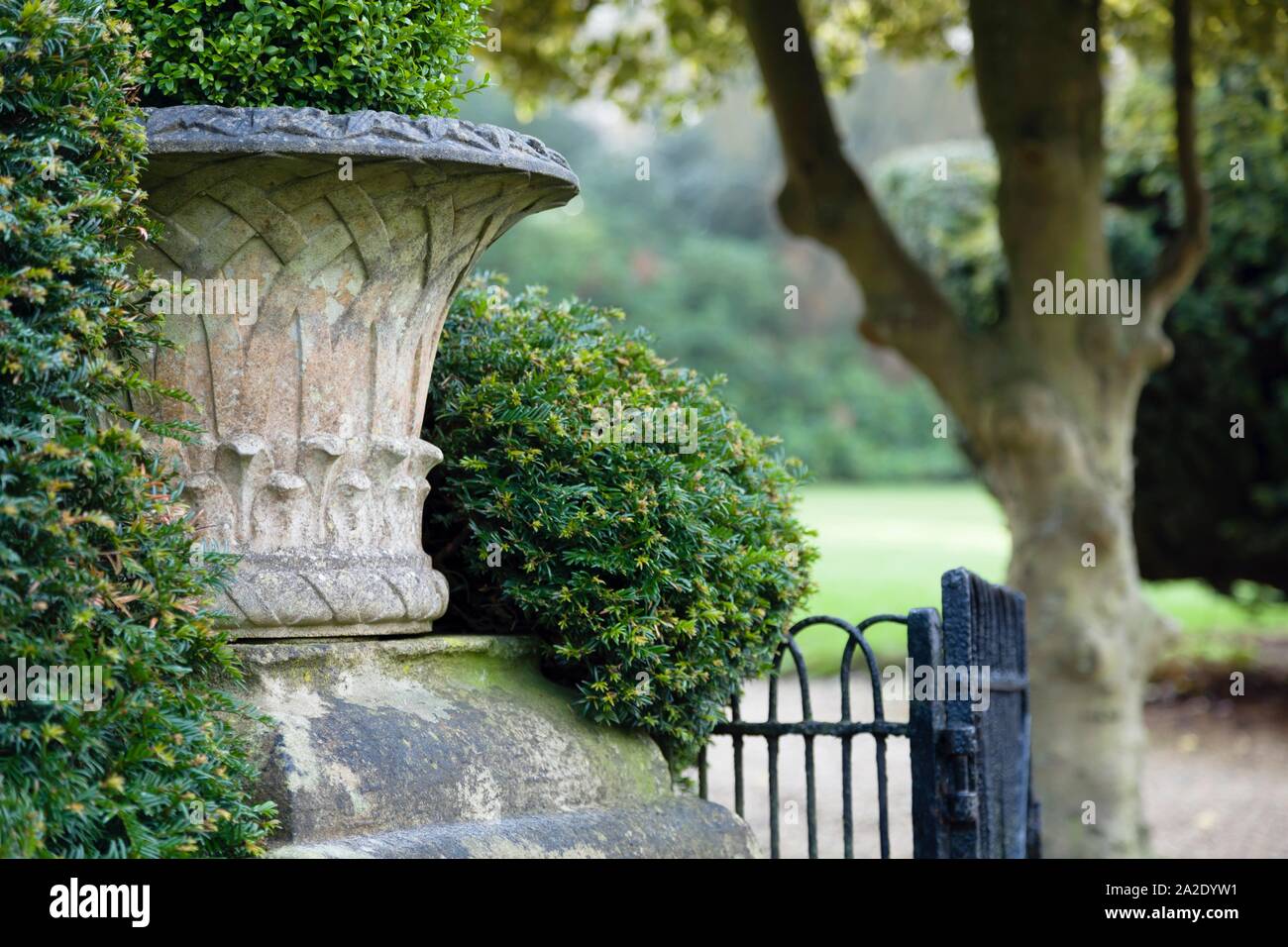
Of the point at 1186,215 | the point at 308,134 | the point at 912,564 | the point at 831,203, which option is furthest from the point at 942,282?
the point at 912,564

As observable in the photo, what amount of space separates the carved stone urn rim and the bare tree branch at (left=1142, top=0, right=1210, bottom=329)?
494 centimetres

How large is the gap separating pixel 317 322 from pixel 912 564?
1590cm

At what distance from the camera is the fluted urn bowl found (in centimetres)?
256

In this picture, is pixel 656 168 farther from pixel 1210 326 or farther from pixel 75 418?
pixel 75 418

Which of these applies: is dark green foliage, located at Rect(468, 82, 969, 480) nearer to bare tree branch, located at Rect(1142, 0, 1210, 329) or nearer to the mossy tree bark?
the mossy tree bark

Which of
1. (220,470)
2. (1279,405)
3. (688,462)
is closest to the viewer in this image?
(220,470)

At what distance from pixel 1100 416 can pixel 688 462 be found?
3.89 m

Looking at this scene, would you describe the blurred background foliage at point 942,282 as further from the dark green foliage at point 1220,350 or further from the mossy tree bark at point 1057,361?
the mossy tree bark at point 1057,361

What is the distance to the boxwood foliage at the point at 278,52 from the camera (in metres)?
2.67

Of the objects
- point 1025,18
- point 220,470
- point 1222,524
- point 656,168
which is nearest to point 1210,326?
point 1222,524

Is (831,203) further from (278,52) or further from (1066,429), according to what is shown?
(278,52)

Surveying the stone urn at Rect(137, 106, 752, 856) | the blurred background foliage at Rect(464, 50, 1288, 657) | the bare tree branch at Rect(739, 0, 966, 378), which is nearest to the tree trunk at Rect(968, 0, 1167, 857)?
the bare tree branch at Rect(739, 0, 966, 378)

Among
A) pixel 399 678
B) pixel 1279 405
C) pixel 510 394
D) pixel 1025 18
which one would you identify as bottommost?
pixel 399 678

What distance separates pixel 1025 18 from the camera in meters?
6.21
